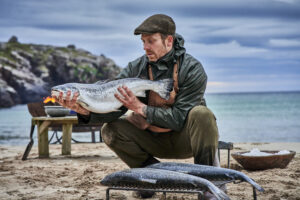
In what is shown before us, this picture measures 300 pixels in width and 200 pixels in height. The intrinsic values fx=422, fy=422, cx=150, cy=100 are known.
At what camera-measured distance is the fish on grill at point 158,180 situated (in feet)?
9.14

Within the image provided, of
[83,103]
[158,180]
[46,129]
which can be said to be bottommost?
[46,129]

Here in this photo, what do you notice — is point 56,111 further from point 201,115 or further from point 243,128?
point 243,128

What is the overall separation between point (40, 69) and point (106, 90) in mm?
81440

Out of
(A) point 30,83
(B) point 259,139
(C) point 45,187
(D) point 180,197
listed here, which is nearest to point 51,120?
(C) point 45,187

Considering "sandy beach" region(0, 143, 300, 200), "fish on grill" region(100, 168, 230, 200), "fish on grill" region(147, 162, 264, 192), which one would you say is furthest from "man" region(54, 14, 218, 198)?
"fish on grill" region(100, 168, 230, 200)

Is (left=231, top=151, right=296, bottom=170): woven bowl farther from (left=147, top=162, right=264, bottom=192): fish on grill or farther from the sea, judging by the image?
the sea

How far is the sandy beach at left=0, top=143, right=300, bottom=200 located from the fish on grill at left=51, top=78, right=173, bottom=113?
1246 millimetres

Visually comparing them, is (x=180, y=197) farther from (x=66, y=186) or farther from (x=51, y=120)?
(x=51, y=120)

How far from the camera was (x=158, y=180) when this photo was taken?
2881 millimetres

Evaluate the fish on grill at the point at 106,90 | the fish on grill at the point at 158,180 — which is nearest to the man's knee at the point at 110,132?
the fish on grill at the point at 106,90

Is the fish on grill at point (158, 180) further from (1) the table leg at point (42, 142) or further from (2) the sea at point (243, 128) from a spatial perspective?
(2) the sea at point (243, 128)

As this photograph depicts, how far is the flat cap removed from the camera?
376 centimetres

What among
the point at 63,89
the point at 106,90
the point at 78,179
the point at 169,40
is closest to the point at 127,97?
the point at 106,90

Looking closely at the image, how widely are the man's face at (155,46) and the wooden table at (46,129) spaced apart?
4.50m
